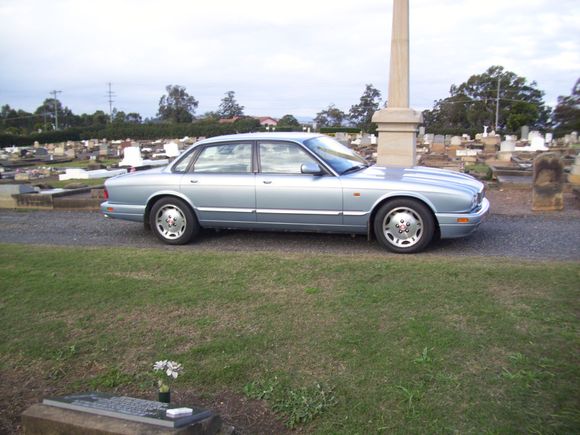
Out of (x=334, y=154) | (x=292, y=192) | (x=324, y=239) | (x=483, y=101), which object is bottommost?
(x=324, y=239)

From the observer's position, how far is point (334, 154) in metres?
6.87

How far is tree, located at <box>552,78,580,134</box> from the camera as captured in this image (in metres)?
4.37

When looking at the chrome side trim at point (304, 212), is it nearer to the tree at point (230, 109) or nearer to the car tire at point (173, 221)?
the car tire at point (173, 221)

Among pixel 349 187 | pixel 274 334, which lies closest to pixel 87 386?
pixel 274 334

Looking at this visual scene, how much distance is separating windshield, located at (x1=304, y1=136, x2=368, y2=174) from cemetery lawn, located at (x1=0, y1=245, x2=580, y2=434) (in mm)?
1489

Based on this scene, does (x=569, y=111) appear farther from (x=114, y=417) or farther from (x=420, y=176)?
(x=114, y=417)

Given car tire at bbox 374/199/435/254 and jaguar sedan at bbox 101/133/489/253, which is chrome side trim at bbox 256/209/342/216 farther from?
car tire at bbox 374/199/435/254

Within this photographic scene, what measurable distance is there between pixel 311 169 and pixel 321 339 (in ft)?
9.50

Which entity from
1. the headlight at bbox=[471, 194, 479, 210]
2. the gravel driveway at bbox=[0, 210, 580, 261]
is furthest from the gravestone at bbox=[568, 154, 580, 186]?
the headlight at bbox=[471, 194, 479, 210]

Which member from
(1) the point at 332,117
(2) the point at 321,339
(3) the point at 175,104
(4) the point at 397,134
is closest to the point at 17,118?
(3) the point at 175,104

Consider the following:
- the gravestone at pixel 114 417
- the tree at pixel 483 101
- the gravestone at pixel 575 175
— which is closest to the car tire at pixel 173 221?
the gravestone at pixel 114 417

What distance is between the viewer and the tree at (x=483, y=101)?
55.2 m

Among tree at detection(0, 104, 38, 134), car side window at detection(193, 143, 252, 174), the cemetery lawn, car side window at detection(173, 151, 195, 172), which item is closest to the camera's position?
the cemetery lawn

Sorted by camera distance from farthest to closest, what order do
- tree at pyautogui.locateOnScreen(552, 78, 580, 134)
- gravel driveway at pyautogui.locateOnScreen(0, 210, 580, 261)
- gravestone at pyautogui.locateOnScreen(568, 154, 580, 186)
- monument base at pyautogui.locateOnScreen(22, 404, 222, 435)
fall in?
gravestone at pyautogui.locateOnScreen(568, 154, 580, 186)
gravel driveway at pyautogui.locateOnScreen(0, 210, 580, 261)
tree at pyautogui.locateOnScreen(552, 78, 580, 134)
monument base at pyautogui.locateOnScreen(22, 404, 222, 435)
